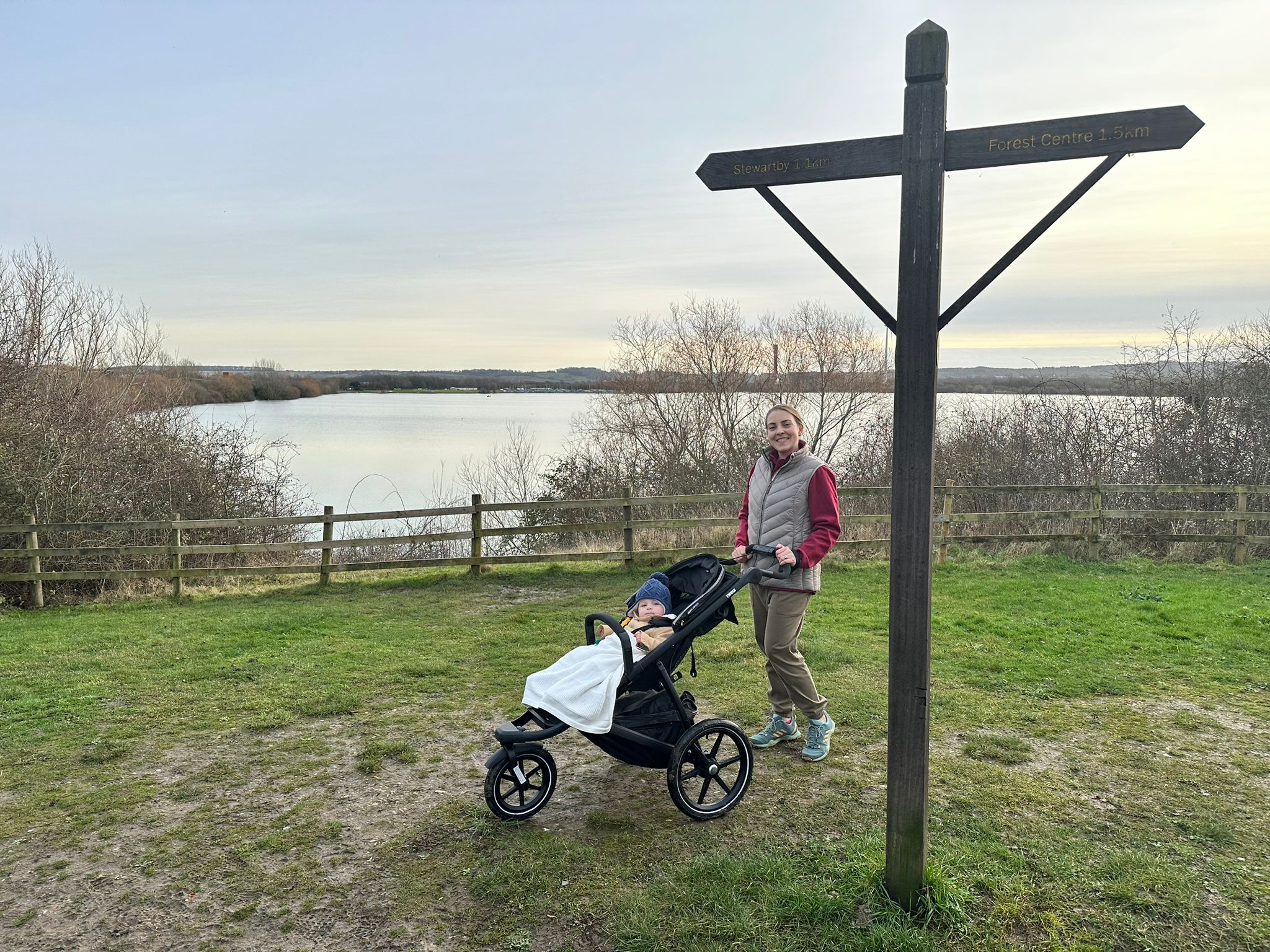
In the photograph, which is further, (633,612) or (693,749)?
(633,612)

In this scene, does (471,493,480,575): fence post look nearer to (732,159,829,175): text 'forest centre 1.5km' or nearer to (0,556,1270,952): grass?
(0,556,1270,952): grass

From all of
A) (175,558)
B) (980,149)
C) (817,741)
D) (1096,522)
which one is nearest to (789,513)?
(817,741)

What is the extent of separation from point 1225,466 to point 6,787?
1724cm

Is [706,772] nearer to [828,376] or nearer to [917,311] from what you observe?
[917,311]

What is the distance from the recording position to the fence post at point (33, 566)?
9508mm

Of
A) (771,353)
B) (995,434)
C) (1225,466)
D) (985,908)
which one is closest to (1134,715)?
(985,908)

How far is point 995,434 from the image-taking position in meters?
17.4

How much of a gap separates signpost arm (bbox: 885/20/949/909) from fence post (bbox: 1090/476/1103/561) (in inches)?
359

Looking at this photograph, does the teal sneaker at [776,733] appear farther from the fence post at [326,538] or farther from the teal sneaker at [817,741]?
the fence post at [326,538]

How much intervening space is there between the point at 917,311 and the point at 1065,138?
2.48 feet

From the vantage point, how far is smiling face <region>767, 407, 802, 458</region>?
445cm

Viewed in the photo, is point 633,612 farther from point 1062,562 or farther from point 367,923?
point 1062,562

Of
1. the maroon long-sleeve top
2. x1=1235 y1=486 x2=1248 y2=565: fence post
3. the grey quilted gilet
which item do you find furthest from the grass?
x1=1235 y1=486 x2=1248 y2=565: fence post

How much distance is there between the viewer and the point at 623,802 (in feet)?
13.7
